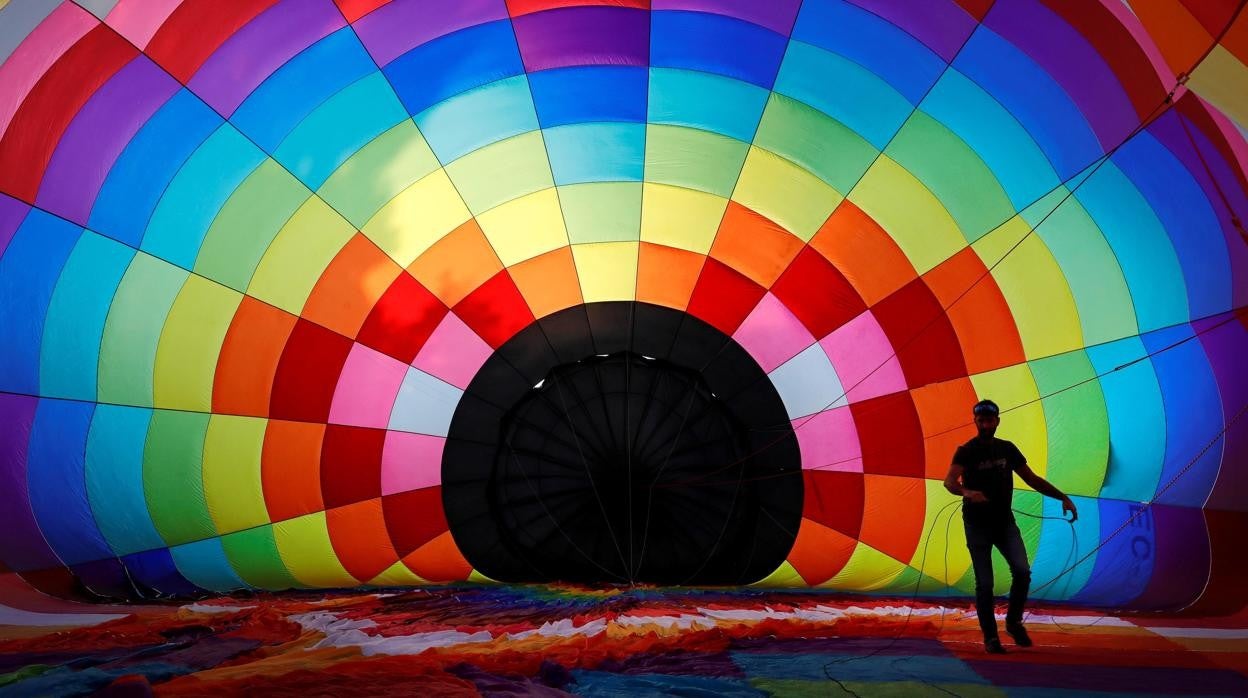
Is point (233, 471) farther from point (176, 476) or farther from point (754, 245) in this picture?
point (754, 245)

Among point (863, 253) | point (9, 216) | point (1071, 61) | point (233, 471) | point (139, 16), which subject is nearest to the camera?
point (1071, 61)

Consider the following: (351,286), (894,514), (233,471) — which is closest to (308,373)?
(351,286)

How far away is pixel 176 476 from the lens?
5605mm

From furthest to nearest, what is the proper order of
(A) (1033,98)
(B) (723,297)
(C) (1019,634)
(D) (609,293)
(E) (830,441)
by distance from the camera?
(D) (609,293) < (B) (723,297) < (E) (830,441) < (A) (1033,98) < (C) (1019,634)

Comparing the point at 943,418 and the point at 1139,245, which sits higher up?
the point at 1139,245

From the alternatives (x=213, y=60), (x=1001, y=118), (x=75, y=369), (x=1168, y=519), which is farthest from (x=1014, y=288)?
(x=75, y=369)

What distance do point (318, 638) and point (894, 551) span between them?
11.0 ft

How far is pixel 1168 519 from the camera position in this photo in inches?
187

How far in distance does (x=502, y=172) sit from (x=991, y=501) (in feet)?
10.8

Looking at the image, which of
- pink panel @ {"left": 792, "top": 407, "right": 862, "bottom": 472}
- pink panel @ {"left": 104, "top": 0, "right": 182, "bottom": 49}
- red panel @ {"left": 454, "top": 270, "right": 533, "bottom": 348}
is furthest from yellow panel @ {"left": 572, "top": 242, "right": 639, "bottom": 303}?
pink panel @ {"left": 104, "top": 0, "right": 182, "bottom": 49}

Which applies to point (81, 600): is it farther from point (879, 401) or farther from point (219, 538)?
point (879, 401)

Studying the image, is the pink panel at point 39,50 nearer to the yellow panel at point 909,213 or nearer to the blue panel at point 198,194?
the blue panel at point 198,194

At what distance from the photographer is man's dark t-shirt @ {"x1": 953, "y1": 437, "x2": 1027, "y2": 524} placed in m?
3.73

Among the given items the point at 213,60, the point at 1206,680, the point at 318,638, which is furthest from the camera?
the point at 213,60
